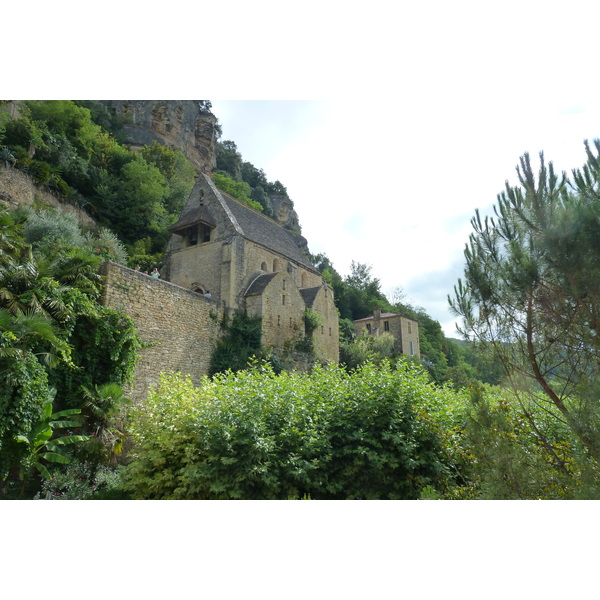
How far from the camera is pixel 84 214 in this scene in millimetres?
25375

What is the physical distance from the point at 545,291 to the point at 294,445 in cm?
455

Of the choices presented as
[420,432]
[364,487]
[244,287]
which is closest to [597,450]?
[420,432]

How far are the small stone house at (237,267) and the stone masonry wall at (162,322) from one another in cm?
198

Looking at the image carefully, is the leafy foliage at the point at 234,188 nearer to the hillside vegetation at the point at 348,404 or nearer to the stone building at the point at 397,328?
the stone building at the point at 397,328

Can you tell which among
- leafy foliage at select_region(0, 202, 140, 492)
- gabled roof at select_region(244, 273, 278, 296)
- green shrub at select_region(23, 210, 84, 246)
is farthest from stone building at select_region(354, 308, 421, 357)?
Answer: leafy foliage at select_region(0, 202, 140, 492)

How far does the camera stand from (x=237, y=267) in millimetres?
20781

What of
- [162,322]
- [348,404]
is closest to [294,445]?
[348,404]

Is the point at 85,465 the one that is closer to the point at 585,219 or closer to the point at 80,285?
the point at 80,285

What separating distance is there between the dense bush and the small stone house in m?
11.0

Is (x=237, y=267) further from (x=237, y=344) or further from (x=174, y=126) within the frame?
(x=174, y=126)

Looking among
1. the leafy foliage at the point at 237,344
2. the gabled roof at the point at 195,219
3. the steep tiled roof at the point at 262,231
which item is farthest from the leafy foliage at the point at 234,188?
the leafy foliage at the point at 237,344

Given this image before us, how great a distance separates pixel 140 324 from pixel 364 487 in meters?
9.17

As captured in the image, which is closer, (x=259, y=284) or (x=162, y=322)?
(x=162, y=322)

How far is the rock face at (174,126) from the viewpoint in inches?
1625
